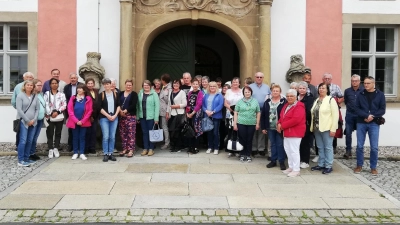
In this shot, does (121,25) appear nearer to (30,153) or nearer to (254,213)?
(30,153)

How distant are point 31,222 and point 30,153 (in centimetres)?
418

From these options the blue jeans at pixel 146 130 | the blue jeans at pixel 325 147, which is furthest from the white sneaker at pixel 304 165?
the blue jeans at pixel 146 130

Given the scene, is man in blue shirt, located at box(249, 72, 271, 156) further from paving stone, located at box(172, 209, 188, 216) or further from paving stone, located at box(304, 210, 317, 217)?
paving stone, located at box(172, 209, 188, 216)

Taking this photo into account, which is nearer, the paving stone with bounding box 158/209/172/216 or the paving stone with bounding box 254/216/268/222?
the paving stone with bounding box 254/216/268/222

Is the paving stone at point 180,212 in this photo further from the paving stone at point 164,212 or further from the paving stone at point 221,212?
the paving stone at point 221,212

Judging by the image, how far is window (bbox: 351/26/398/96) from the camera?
11.6 metres

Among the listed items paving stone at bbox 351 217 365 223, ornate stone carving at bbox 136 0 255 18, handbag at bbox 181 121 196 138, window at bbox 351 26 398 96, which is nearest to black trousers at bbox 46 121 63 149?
handbag at bbox 181 121 196 138

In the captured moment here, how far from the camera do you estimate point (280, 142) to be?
28.7 ft

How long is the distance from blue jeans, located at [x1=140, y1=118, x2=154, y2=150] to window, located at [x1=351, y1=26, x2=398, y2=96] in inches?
200

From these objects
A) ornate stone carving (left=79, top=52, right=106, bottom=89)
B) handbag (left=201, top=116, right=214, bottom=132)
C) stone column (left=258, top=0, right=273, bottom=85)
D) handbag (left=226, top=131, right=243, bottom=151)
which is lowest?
handbag (left=226, top=131, right=243, bottom=151)

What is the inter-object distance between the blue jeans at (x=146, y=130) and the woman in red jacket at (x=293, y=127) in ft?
9.63

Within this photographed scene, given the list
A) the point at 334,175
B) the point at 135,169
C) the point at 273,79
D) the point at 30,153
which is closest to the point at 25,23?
the point at 30,153

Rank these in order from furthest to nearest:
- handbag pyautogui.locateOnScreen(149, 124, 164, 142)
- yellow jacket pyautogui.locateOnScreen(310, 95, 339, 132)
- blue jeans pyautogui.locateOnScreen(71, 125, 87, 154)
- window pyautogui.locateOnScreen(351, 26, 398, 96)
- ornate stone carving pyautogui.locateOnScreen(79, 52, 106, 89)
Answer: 1. window pyautogui.locateOnScreen(351, 26, 398, 96)
2. ornate stone carving pyautogui.locateOnScreen(79, 52, 106, 89)
3. handbag pyautogui.locateOnScreen(149, 124, 164, 142)
4. blue jeans pyautogui.locateOnScreen(71, 125, 87, 154)
5. yellow jacket pyautogui.locateOnScreen(310, 95, 339, 132)

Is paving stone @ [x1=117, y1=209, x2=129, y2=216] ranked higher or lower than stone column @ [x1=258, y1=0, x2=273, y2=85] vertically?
lower
